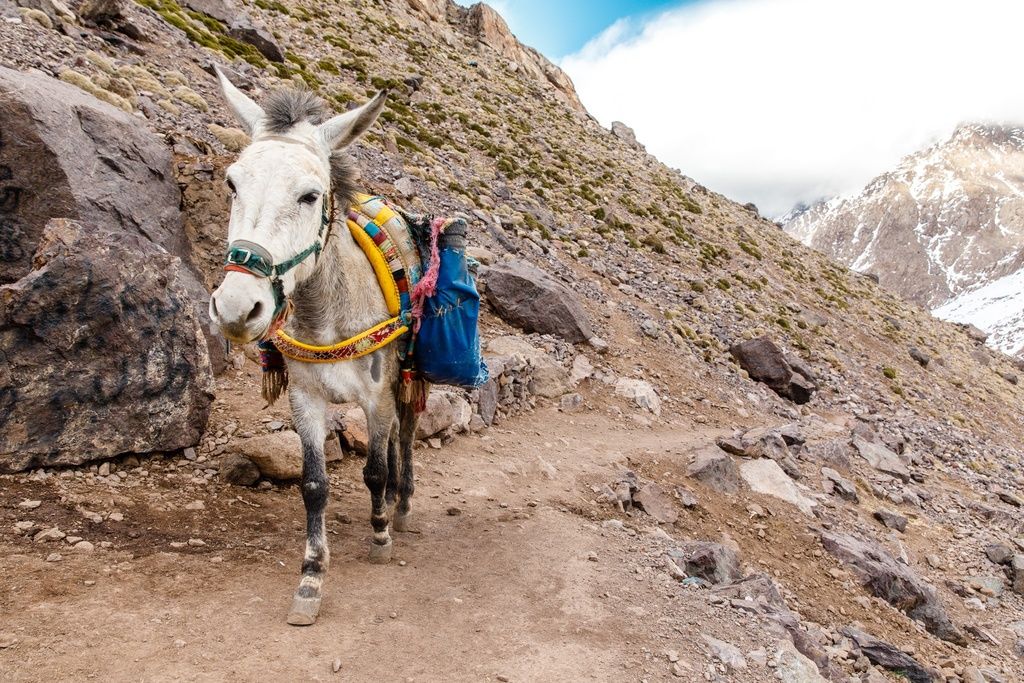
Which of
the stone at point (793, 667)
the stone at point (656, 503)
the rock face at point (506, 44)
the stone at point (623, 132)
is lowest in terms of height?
the stone at point (656, 503)

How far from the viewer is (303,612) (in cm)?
392

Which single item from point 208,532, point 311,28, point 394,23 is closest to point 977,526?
point 208,532

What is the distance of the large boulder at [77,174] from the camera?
6.02m

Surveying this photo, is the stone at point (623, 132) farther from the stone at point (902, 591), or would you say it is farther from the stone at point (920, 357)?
the stone at point (902, 591)

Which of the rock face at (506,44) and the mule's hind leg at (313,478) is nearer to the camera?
the mule's hind leg at (313,478)

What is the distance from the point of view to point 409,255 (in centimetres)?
499

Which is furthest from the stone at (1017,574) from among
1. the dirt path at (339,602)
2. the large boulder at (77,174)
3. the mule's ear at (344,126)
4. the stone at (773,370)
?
the large boulder at (77,174)

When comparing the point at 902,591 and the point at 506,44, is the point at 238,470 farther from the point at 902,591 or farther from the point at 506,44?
the point at 506,44

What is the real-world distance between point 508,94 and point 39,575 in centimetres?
4161

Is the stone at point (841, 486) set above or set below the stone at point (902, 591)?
above

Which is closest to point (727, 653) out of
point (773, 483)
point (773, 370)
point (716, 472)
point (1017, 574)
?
point (716, 472)

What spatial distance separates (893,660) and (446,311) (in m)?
5.52

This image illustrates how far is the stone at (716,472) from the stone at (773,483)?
0.29 meters

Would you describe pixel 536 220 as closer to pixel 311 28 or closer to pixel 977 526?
pixel 977 526
